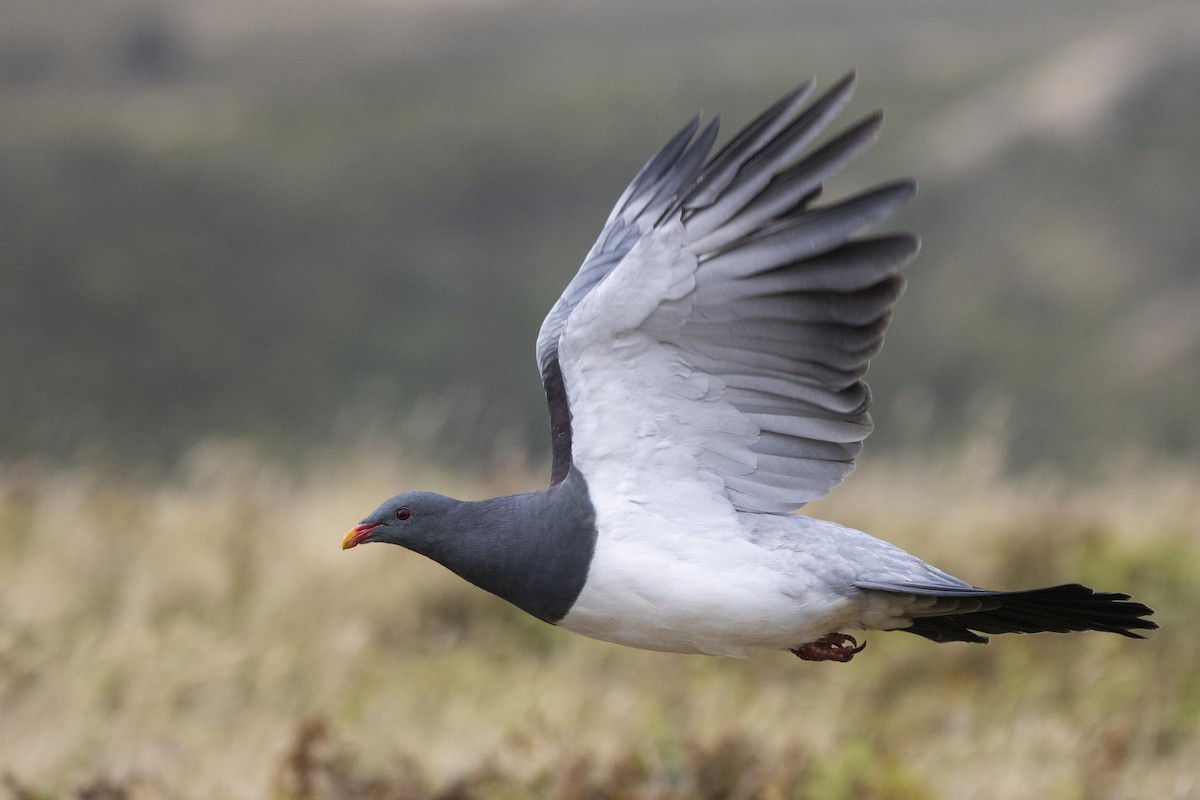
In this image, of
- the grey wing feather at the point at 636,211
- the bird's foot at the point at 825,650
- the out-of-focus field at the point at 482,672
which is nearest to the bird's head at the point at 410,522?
the grey wing feather at the point at 636,211

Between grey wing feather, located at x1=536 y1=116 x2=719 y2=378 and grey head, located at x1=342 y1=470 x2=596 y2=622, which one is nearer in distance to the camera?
grey head, located at x1=342 y1=470 x2=596 y2=622

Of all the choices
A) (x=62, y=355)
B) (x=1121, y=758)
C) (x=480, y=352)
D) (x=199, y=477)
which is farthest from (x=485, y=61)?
(x=1121, y=758)

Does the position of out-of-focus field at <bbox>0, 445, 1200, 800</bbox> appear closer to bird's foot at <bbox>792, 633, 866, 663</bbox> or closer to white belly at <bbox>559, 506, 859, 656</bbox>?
bird's foot at <bbox>792, 633, 866, 663</bbox>

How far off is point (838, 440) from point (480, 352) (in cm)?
A: 1967

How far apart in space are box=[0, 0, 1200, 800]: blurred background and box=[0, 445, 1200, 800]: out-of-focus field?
0.02 metres

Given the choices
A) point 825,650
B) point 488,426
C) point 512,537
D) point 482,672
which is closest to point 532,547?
point 512,537

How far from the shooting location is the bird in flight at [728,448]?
3.05m

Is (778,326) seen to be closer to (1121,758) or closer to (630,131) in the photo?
(1121,758)

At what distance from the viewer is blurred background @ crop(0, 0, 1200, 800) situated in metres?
5.06

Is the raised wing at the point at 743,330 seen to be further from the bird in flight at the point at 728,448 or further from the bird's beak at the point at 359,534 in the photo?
the bird's beak at the point at 359,534

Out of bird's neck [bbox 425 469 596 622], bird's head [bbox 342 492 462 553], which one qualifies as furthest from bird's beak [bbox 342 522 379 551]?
bird's neck [bbox 425 469 596 622]

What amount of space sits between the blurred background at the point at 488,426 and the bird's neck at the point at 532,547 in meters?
1.22

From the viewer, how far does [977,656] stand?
614cm

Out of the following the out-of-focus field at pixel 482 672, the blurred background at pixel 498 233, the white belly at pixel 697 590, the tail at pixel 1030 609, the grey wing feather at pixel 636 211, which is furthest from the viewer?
the blurred background at pixel 498 233
